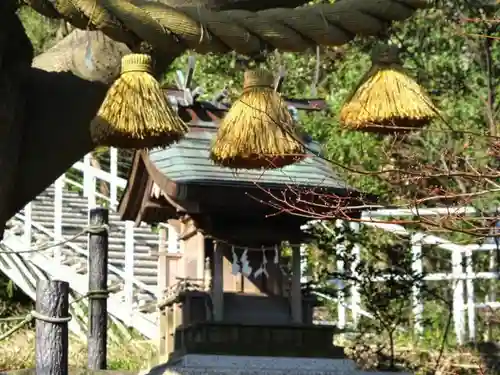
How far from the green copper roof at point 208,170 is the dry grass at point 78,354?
1.94 meters

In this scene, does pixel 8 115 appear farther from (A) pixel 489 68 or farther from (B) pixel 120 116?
(A) pixel 489 68

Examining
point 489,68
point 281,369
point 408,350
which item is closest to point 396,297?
point 408,350

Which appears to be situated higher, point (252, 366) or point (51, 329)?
point (51, 329)

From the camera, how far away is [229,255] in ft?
30.2

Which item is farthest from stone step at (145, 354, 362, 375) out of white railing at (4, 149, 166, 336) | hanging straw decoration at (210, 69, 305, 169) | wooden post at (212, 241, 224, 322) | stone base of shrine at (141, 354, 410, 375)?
white railing at (4, 149, 166, 336)

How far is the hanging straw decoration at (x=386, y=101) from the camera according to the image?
15.6ft

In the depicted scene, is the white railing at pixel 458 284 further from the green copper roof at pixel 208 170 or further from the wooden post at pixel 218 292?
the wooden post at pixel 218 292

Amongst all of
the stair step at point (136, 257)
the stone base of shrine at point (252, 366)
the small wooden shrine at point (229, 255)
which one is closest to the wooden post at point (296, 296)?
the small wooden shrine at point (229, 255)

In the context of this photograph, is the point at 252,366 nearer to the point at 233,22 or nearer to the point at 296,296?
the point at 296,296

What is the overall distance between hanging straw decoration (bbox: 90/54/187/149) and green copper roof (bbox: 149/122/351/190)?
12.3ft

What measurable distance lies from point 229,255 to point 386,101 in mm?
4577

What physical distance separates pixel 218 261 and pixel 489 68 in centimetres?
346

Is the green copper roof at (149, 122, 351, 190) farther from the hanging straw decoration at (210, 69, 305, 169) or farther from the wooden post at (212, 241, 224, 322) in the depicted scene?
the hanging straw decoration at (210, 69, 305, 169)

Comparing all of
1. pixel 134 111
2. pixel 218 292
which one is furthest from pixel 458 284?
pixel 134 111
